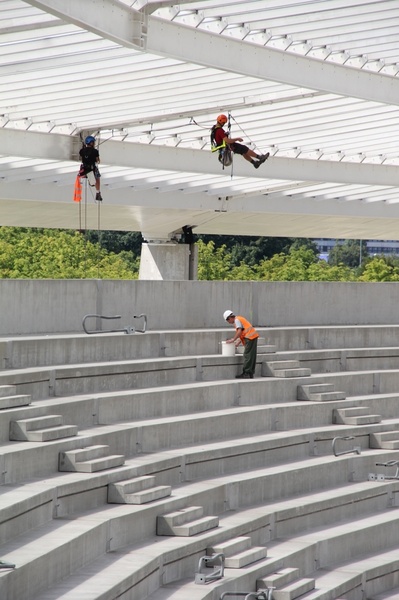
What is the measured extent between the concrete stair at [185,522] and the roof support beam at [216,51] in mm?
6061

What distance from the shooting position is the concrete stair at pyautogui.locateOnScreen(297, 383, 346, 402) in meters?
19.2

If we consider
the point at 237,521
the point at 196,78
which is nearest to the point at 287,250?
the point at 196,78

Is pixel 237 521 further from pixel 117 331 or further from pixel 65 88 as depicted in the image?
pixel 65 88

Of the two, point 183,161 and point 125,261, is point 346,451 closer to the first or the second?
point 183,161

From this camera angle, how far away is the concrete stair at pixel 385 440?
742 inches

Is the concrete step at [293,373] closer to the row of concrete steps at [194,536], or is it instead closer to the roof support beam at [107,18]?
the row of concrete steps at [194,536]

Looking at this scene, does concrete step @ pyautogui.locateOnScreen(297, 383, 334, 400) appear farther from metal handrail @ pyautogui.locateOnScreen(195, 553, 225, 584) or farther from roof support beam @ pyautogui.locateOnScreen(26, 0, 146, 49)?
metal handrail @ pyautogui.locateOnScreen(195, 553, 225, 584)

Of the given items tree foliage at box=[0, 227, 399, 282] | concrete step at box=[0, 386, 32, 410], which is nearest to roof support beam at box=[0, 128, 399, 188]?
tree foliage at box=[0, 227, 399, 282]

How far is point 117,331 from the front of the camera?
18.8 meters

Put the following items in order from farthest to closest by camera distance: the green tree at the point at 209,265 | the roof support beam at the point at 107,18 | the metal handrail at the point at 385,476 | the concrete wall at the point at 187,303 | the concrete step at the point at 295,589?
the green tree at the point at 209,265, the metal handrail at the point at 385,476, the concrete wall at the point at 187,303, the roof support beam at the point at 107,18, the concrete step at the point at 295,589

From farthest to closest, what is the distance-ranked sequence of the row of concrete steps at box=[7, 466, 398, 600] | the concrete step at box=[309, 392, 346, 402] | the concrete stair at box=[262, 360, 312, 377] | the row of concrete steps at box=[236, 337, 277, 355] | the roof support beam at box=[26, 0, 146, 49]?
1. the row of concrete steps at box=[236, 337, 277, 355]
2. the concrete stair at box=[262, 360, 312, 377]
3. the concrete step at box=[309, 392, 346, 402]
4. the roof support beam at box=[26, 0, 146, 49]
5. the row of concrete steps at box=[7, 466, 398, 600]

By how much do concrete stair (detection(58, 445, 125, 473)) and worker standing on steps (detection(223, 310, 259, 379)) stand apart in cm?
483

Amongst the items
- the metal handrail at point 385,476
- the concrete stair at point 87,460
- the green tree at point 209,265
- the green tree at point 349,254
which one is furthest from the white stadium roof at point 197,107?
the green tree at point 349,254

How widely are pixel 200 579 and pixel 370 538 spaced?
456 cm
